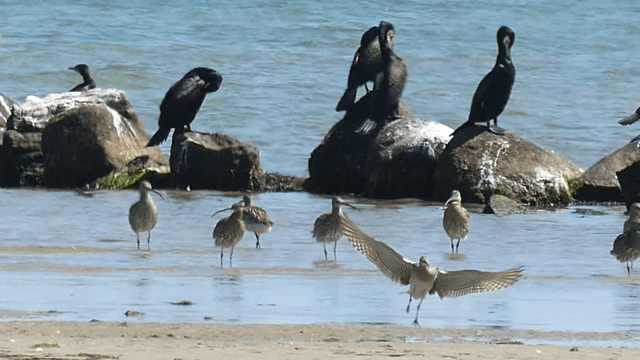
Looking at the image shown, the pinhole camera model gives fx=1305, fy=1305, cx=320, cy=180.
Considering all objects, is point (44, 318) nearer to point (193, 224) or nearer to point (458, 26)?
point (193, 224)

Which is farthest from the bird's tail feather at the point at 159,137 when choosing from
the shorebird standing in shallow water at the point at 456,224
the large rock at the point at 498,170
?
the shorebird standing in shallow water at the point at 456,224

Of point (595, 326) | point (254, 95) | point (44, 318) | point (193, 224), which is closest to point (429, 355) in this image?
point (595, 326)

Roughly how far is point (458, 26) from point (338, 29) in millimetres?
3916

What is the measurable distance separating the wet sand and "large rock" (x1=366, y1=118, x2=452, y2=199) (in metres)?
8.62

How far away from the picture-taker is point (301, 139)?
22375mm

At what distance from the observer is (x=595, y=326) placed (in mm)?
8148

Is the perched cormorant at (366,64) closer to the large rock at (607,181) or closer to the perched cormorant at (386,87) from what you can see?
the perched cormorant at (386,87)

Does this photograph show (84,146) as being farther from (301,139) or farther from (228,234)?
(228,234)

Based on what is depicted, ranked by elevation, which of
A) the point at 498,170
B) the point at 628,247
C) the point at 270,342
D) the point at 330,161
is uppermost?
the point at 270,342

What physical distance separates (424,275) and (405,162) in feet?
27.6

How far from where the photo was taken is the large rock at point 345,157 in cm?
1756

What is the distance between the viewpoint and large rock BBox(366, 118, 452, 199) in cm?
1669

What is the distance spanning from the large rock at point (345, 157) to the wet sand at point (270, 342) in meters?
9.50

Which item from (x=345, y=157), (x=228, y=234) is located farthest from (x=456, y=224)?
(x=345, y=157)
